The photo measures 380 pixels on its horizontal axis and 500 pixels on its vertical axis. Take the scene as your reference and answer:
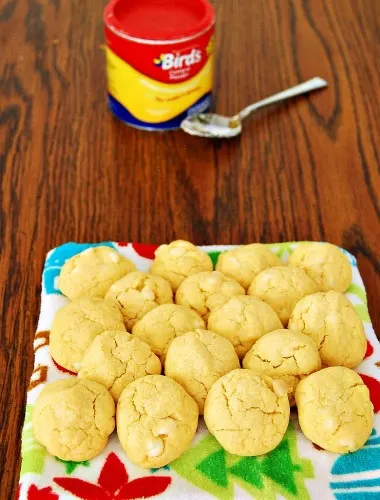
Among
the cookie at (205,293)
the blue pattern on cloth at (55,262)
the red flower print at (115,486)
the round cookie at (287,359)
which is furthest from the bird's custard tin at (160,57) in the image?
the red flower print at (115,486)

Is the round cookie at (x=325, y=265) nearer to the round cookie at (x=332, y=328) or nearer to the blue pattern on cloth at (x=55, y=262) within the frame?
the round cookie at (x=332, y=328)

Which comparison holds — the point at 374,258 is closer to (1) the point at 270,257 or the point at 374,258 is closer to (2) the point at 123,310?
(1) the point at 270,257

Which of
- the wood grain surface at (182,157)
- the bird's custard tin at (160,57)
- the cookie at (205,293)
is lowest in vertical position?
the wood grain surface at (182,157)

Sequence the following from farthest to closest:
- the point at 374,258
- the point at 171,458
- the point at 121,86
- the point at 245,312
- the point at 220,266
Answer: the point at 121,86 → the point at 374,258 → the point at 220,266 → the point at 245,312 → the point at 171,458

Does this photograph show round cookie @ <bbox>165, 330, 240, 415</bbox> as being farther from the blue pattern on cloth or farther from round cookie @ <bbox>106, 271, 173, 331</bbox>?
the blue pattern on cloth

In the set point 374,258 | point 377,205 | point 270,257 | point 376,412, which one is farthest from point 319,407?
point 377,205

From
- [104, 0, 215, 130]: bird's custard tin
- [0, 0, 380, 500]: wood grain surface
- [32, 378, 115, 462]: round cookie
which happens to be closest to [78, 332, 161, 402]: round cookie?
[32, 378, 115, 462]: round cookie
